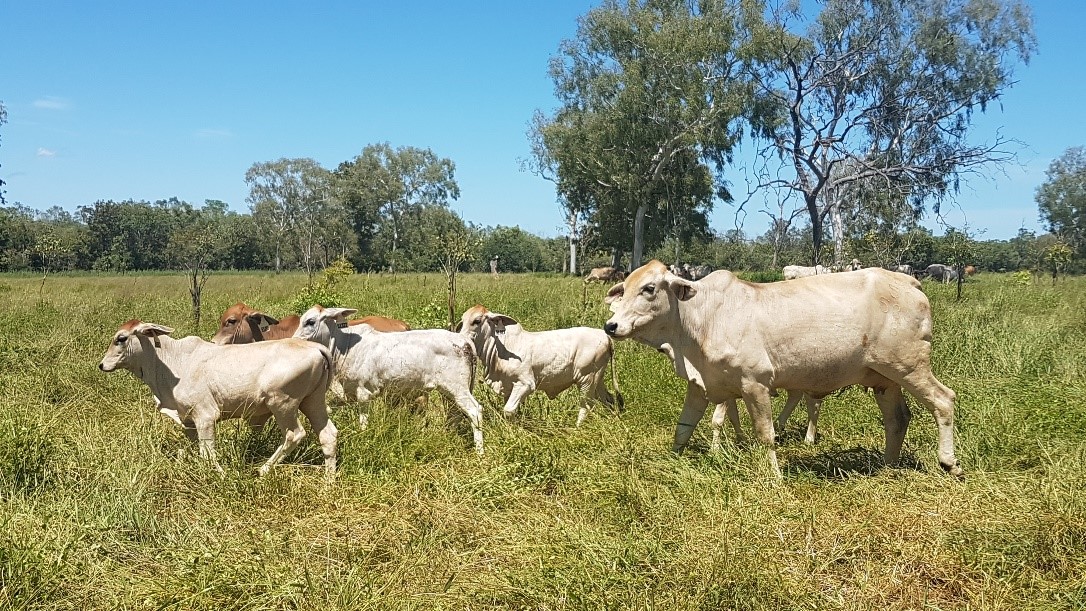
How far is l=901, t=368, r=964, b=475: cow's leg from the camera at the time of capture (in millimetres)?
6113

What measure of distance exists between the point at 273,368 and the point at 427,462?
1.56 meters

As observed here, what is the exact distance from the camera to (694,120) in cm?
3459

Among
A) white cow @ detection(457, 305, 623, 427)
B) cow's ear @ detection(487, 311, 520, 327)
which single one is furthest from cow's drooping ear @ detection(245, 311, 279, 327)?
cow's ear @ detection(487, 311, 520, 327)

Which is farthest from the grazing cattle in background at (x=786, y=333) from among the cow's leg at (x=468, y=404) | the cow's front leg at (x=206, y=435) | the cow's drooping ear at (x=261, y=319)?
the cow's drooping ear at (x=261, y=319)

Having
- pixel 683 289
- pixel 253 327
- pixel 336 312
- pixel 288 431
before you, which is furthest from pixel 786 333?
pixel 253 327

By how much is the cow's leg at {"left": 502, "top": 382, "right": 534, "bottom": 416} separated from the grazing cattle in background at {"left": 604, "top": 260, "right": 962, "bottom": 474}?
242 cm

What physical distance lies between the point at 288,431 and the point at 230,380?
2.09 ft

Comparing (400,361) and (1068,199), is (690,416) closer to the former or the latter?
(400,361)

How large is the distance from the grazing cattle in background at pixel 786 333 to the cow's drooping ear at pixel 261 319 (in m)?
5.32

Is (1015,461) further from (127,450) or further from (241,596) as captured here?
(127,450)

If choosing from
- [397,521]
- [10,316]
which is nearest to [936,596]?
[397,521]

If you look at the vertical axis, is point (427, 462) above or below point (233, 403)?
below

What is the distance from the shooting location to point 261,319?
9.88m

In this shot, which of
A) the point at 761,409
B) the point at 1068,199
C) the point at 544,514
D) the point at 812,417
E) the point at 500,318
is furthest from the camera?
the point at 1068,199
